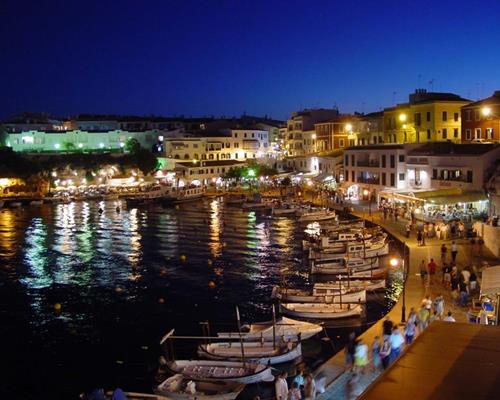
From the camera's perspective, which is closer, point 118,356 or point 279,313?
point 118,356

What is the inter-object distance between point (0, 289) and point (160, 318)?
12.6 metres

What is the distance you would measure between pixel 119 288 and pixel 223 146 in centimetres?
8064

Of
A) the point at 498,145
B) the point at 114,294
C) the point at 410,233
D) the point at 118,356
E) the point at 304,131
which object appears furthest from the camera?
the point at 304,131

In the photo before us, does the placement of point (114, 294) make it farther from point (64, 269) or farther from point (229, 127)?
point (229, 127)

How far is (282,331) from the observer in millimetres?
22406

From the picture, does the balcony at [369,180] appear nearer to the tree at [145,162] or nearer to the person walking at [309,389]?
the person walking at [309,389]

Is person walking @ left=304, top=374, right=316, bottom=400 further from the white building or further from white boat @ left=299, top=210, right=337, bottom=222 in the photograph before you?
the white building

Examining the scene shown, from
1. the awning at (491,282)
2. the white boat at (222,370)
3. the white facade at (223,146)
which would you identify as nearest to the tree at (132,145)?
the white facade at (223,146)

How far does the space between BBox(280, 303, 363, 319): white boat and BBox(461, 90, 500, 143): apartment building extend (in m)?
34.4

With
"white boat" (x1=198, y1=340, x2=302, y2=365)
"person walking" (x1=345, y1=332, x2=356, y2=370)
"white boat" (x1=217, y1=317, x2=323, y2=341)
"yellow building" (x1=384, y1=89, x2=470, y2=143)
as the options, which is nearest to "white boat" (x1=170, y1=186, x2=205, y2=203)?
"yellow building" (x1=384, y1=89, x2=470, y2=143)

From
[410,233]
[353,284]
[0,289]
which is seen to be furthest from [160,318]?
[410,233]

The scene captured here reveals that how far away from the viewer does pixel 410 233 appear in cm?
4184

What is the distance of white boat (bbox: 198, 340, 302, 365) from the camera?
20.2m

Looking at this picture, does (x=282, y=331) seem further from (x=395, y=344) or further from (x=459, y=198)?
(x=459, y=198)
